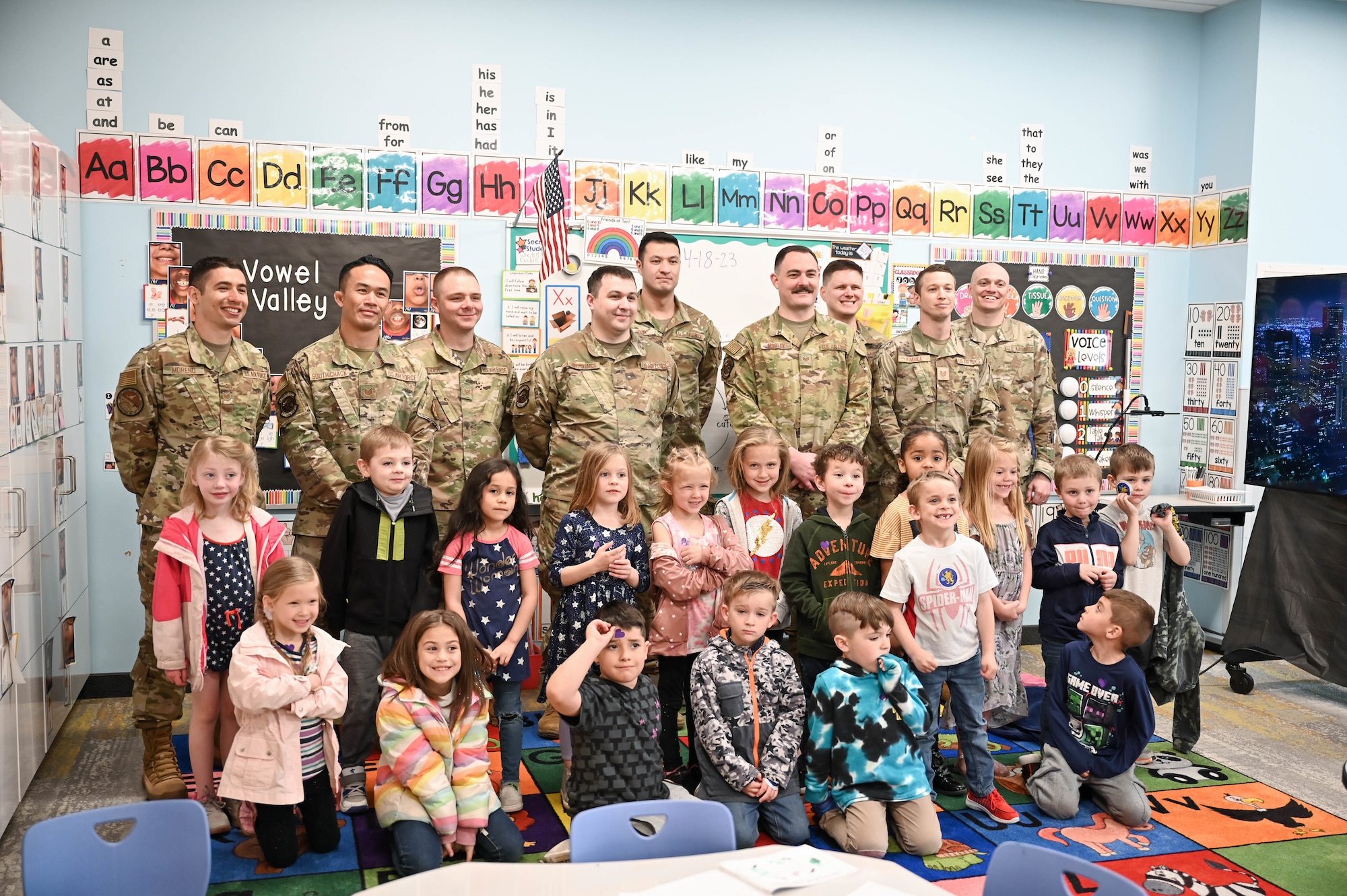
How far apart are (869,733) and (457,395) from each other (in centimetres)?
202

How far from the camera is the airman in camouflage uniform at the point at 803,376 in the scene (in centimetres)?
452

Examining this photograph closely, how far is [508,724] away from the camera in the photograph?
3.49 metres

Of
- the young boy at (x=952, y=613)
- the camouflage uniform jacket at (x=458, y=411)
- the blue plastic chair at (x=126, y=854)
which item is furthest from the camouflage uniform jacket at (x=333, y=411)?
the blue plastic chair at (x=126, y=854)

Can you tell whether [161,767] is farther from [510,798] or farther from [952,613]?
[952,613]

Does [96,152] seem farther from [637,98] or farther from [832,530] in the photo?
[832,530]

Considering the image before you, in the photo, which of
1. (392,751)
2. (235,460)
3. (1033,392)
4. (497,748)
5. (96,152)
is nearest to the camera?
(392,751)

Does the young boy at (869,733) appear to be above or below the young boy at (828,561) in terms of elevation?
below

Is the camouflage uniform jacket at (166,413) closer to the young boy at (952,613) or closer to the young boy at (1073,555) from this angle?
Answer: the young boy at (952,613)

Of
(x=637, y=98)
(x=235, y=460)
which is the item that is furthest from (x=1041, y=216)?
(x=235, y=460)

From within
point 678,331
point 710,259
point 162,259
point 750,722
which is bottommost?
point 750,722

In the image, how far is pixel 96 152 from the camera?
4.59m

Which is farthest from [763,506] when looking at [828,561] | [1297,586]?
[1297,586]

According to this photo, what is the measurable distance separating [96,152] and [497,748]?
3.03 metres

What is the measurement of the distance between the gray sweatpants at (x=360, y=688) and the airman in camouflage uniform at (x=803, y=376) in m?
1.74
